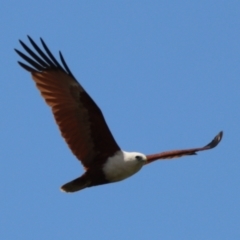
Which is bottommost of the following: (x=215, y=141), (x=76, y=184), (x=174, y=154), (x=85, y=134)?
(x=215, y=141)

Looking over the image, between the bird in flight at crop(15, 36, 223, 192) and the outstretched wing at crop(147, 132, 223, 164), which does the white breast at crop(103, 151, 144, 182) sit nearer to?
the bird in flight at crop(15, 36, 223, 192)

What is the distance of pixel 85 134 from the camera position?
39.2 feet

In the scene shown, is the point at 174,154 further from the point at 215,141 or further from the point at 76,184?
the point at 76,184

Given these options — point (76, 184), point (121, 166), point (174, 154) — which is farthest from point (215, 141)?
point (76, 184)

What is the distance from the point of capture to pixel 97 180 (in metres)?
11.9

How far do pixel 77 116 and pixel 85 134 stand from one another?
0.98 ft

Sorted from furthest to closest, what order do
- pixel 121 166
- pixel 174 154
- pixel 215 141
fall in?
pixel 215 141 → pixel 174 154 → pixel 121 166

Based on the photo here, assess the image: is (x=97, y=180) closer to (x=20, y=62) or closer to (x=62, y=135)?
(x=62, y=135)

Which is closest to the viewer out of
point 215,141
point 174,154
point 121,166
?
point 121,166

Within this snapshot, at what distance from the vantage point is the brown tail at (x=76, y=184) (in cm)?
1181

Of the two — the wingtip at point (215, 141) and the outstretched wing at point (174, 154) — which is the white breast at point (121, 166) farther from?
the wingtip at point (215, 141)

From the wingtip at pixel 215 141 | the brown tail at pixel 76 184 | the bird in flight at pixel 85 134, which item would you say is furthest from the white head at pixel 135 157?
the wingtip at pixel 215 141

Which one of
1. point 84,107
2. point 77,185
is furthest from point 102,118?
point 77,185

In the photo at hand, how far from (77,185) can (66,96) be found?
1.37 metres
